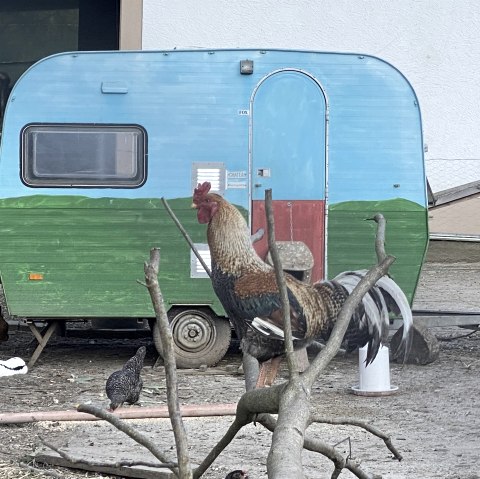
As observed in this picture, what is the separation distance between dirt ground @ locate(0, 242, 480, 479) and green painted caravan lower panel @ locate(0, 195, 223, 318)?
625mm

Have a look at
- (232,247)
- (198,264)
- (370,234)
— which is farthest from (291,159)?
(232,247)

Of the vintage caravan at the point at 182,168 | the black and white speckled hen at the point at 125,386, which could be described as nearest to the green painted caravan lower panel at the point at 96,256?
the vintage caravan at the point at 182,168

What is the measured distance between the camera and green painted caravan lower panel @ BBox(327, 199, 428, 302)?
31.5 ft

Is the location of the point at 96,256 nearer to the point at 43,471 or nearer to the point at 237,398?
the point at 237,398

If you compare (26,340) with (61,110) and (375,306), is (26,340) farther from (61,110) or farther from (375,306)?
(375,306)

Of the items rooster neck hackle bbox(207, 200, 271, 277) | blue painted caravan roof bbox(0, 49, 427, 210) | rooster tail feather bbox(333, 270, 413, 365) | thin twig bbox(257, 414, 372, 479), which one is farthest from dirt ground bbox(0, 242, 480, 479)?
thin twig bbox(257, 414, 372, 479)

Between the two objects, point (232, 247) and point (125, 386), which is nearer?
point (232, 247)

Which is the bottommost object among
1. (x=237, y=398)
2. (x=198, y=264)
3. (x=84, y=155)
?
(x=237, y=398)

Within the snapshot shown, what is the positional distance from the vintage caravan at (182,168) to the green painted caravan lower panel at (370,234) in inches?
0.5

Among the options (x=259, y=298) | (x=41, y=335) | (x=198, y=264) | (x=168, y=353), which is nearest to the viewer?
(x=168, y=353)

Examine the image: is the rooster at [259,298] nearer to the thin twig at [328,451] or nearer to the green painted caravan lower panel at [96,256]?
the green painted caravan lower panel at [96,256]

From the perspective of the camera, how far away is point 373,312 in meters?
7.70

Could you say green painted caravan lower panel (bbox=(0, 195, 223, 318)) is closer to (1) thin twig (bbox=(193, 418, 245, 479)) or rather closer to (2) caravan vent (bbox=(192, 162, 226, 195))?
(2) caravan vent (bbox=(192, 162, 226, 195))

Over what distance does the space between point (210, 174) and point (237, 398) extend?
2218 millimetres
